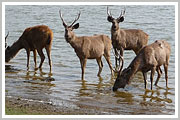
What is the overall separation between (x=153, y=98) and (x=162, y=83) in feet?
7.29

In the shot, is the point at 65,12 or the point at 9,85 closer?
the point at 9,85

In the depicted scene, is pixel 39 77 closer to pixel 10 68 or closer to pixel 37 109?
pixel 10 68

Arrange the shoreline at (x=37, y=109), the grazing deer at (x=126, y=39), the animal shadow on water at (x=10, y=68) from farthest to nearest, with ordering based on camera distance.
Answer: the grazing deer at (x=126, y=39) < the animal shadow on water at (x=10, y=68) < the shoreline at (x=37, y=109)

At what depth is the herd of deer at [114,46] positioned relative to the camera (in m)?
13.3

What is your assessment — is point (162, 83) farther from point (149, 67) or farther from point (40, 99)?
point (40, 99)

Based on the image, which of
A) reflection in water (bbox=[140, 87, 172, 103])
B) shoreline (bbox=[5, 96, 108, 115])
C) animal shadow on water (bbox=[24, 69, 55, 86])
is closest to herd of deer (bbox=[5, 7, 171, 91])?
reflection in water (bbox=[140, 87, 172, 103])

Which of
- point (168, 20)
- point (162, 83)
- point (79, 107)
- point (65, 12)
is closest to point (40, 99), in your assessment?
point (79, 107)

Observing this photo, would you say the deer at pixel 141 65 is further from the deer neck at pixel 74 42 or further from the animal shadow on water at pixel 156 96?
the deer neck at pixel 74 42

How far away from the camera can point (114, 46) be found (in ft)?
56.3

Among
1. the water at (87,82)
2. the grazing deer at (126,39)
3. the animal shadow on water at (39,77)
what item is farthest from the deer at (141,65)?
the grazing deer at (126,39)

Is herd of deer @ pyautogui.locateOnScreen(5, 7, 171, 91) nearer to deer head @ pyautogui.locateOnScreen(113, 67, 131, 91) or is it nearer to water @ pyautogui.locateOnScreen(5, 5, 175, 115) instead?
deer head @ pyautogui.locateOnScreen(113, 67, 131, 91)

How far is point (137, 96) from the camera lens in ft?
42.3

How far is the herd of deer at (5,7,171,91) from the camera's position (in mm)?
13336

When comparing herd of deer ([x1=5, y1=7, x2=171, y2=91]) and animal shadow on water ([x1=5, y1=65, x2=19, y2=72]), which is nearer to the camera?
herd of deer ([x1=5, y1=7, x2=171, y2=91])
